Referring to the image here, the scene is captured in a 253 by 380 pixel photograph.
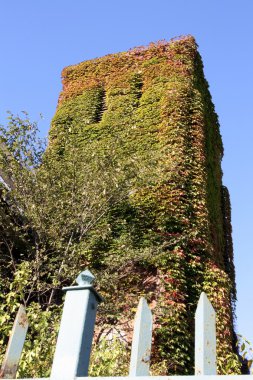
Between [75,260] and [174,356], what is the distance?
239 cm

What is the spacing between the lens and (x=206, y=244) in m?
9.20

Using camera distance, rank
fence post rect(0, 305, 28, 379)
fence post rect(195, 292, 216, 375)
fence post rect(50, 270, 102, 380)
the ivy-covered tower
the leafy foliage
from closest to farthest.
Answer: fence post rect(195, 292, 216, 375) < fence post rect(50, 270, 102, 380) < fence post rect(0, 305, 28, 379) < the leafy foliage < the ivy-covered tower

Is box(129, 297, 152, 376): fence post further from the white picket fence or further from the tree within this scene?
the tree

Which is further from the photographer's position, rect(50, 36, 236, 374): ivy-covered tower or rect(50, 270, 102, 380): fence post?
rect(50, 36, 236, 374): ivy-covered tower

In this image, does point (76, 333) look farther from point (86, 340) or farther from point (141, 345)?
point (141, 345)

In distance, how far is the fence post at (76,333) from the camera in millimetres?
1747

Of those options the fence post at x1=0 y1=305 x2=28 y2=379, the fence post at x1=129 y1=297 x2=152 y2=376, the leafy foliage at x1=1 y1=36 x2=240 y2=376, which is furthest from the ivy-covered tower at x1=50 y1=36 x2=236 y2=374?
the fence post at x1=129 y1=297 x2=152 y2=376

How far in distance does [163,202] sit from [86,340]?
7.65 metres

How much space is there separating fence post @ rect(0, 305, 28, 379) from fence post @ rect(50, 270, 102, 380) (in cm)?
20

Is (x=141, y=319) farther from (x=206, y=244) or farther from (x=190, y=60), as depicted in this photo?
(x=190, y=60)

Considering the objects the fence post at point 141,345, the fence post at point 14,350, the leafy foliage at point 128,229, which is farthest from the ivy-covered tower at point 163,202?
the fence post at point 141,345

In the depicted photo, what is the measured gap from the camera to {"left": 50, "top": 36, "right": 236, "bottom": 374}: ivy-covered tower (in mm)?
7895

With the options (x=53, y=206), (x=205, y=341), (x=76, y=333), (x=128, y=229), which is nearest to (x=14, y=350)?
(x=76, y=333)

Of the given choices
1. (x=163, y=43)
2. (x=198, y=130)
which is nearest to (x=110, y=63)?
(x=163, y=43)
